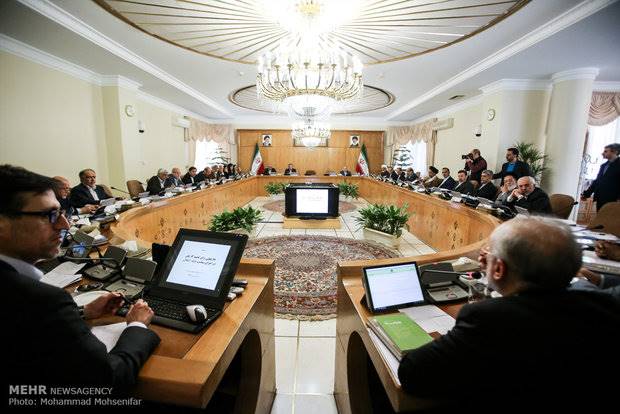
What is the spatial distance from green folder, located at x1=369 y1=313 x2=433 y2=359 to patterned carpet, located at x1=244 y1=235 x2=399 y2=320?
1.58 m

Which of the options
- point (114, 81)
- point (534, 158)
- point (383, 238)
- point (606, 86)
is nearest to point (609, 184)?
point (534, 158)

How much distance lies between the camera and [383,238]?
4438 mm

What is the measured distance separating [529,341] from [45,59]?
20.7 feet

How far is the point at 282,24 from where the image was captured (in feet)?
9.67

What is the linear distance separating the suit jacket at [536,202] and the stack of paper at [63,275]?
Result: 3.96 meters

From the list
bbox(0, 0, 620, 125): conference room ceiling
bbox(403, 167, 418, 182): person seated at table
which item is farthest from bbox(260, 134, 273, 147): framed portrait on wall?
bbox(403, 167, 418, 182): person seated at table

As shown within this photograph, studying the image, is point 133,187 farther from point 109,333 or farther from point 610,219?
point 610,219

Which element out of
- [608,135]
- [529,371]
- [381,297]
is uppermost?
[608,135]

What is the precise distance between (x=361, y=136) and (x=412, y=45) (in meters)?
7.52

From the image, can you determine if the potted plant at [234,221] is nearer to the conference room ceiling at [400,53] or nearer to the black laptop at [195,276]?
the conference room ceiling at [400,53]

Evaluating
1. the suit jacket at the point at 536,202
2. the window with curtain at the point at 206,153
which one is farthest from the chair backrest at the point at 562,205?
the window with curtain at the point at 206,153

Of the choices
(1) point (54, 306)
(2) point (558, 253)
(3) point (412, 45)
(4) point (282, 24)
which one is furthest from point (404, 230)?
(1) point (54, 306)

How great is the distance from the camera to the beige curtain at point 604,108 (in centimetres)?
541

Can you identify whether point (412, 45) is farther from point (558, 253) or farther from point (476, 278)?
point (558, 253)
